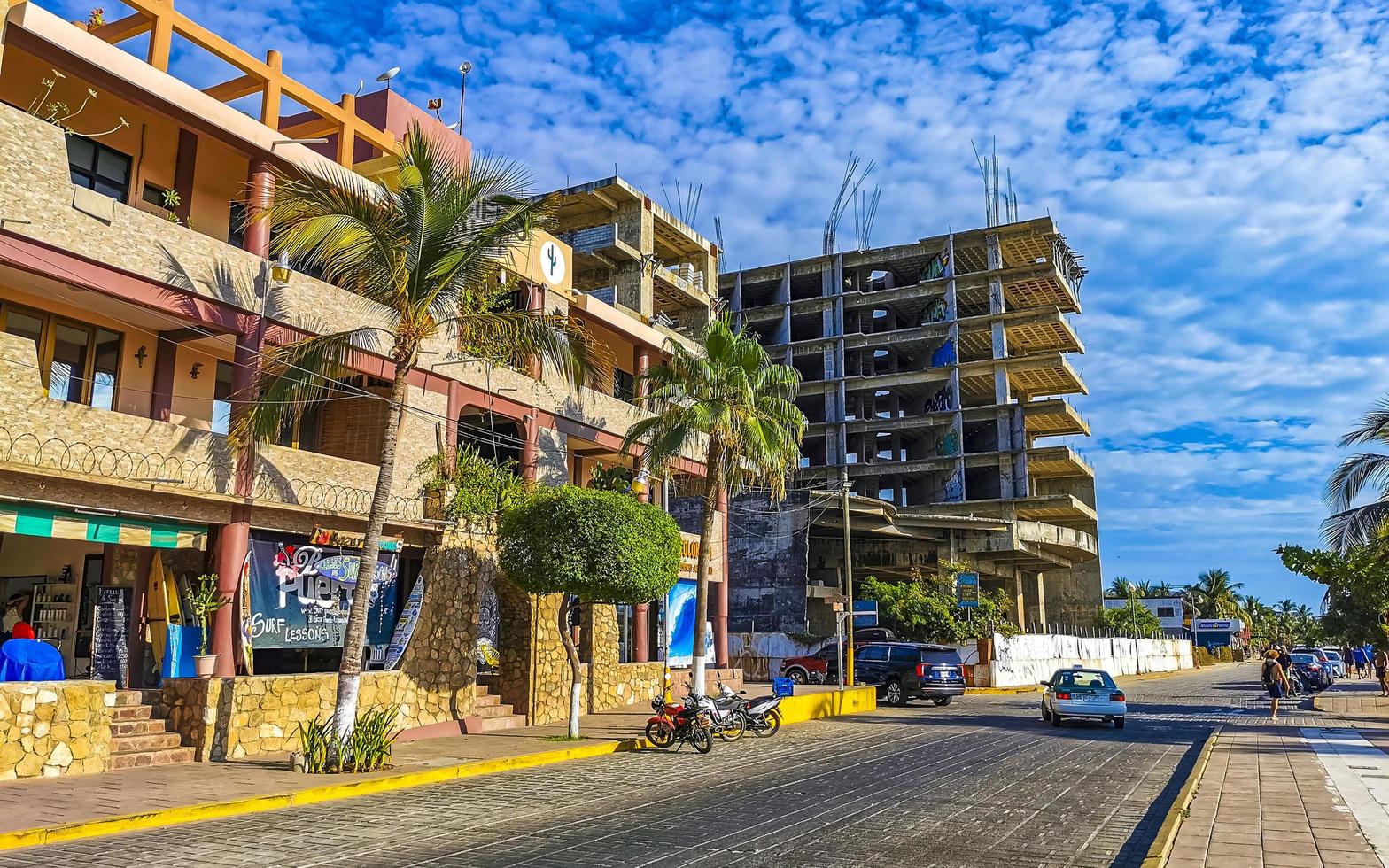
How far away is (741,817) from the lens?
11.1 m

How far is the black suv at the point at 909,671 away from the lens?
108ft

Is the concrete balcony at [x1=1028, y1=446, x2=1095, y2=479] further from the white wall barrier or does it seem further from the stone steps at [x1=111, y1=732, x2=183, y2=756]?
the stone steps at [x1=111, y1=732, x2=183, y2=756]

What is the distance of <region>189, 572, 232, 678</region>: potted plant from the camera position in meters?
16.7

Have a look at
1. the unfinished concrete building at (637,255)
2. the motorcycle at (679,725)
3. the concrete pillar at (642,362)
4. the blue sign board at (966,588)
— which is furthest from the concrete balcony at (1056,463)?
the motorcycle at (679,725)

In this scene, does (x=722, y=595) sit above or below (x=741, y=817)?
above

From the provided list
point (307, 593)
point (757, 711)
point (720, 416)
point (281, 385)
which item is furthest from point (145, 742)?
point (720, 416)

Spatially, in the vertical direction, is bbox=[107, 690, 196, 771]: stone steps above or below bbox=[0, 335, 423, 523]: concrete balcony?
below

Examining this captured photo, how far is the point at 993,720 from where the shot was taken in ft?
88.7

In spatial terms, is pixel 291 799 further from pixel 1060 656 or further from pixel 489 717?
pixel 1060 656

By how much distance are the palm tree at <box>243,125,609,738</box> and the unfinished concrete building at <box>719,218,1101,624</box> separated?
191 ft

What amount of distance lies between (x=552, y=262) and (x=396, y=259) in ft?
36.5

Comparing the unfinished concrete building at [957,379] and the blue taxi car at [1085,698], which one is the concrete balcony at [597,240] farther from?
the unfinished concrete building at [957,379]

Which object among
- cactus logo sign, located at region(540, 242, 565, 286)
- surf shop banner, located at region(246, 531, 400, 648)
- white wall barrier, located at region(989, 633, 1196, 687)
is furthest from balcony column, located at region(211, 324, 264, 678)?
white wall barrier, located at region(989, 633, 1196, 687)

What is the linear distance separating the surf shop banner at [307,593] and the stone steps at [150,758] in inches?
105
